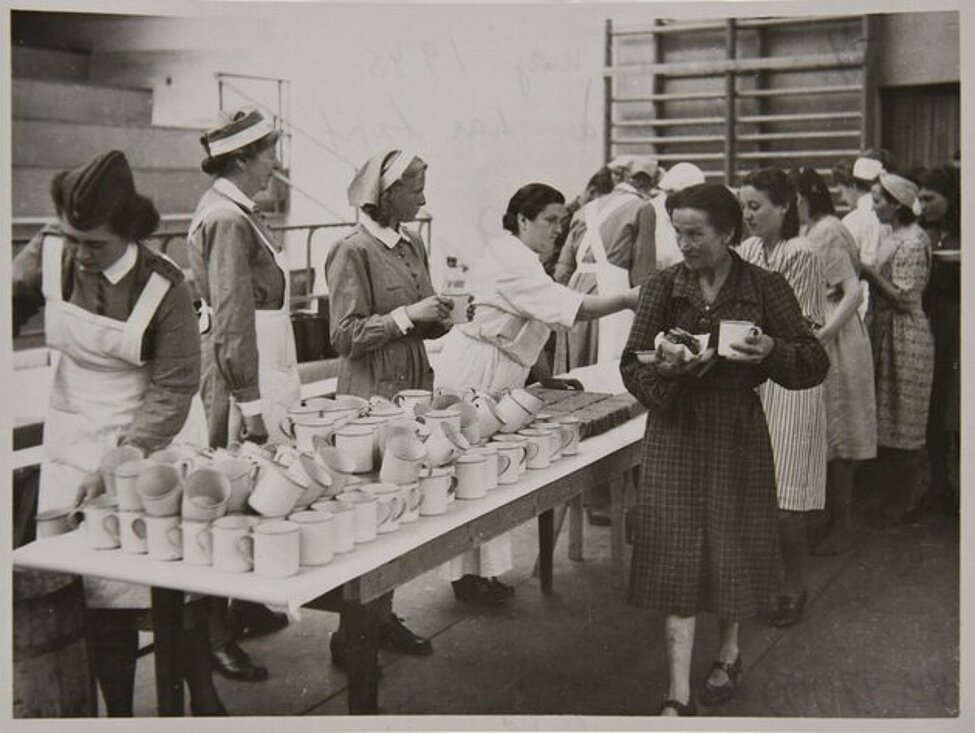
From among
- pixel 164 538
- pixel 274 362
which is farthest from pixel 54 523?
pixel 274 362

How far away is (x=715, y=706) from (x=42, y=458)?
4.93 feet

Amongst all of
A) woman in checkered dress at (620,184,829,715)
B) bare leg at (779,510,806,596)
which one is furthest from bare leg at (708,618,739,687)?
bare leg at (779,510,806,596)

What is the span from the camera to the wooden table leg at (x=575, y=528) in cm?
363

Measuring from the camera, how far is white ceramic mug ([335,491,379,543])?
2.02 meters

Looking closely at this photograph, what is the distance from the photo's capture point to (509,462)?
2.39 metres

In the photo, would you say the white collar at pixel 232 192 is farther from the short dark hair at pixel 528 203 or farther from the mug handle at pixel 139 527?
the mug handle at pixel 139 527

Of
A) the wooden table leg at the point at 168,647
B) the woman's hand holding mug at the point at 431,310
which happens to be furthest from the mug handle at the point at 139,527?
the woman's hand holding mug at the point at 431,310

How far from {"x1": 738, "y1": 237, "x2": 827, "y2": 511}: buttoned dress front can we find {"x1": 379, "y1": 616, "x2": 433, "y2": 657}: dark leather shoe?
1062 millimetres

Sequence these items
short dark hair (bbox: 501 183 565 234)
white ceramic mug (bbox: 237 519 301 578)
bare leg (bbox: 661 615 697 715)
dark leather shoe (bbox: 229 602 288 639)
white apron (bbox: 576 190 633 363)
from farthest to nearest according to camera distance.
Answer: white apron (bbox: 576 190 633 363) < short dark hair (bbox: 501 183 565 234) < dark leather shoe (bbox: 229 602 288 639) < bare leg (bbox: 661 615 697 715) < white ceramic mug (bbox: 237 519 301 578)

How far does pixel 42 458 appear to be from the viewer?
7.20ft

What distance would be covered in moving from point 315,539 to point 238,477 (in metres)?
0.19

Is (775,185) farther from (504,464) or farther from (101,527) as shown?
(101,527)

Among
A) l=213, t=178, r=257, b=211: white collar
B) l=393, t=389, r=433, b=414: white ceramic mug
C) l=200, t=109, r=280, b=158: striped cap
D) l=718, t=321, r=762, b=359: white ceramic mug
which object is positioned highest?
l=200, t=109, r=280, b=158: striped cap

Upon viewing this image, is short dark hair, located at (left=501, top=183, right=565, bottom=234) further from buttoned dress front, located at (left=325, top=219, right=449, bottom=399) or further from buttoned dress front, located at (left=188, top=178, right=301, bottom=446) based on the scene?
buttoned dress front, located at (left=188, top=178, right=301, bottom=446)
